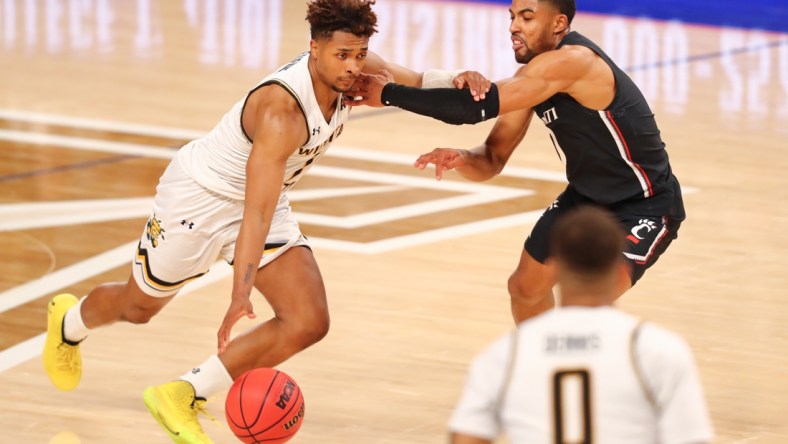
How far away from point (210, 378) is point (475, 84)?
1.47 metres

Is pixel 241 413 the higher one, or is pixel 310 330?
pixel 310 330

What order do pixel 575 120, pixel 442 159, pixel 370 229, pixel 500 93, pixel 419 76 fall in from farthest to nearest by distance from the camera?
pixel 370 229 < pixel 419 76 < pixel 442 159 < pixel 575 120 < pixel 500 93

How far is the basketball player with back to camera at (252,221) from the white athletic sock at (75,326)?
8cm

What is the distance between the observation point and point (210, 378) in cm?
493

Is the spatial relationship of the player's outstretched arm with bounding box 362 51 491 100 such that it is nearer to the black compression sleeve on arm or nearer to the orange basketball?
the black compression sleeve on arm

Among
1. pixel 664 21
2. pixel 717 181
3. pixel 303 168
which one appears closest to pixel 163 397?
pixel 303 168

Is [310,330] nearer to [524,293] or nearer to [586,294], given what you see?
[524,293]

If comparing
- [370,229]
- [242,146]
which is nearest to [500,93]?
[242,146]

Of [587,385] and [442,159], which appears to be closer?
[587,385]

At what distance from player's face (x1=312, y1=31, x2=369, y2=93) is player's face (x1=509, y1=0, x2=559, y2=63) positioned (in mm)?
653

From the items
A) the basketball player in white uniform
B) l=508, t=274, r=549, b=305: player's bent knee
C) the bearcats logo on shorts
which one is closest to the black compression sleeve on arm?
l=508, t=274, r=549, b=305: player's bent knee

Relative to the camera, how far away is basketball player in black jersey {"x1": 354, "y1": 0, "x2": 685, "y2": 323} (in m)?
5.10

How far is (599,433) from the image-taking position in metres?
2.90

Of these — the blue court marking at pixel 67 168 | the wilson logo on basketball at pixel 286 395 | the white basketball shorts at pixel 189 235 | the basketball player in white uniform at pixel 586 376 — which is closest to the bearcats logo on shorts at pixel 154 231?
the white basketball shorts at pixel 189 235
